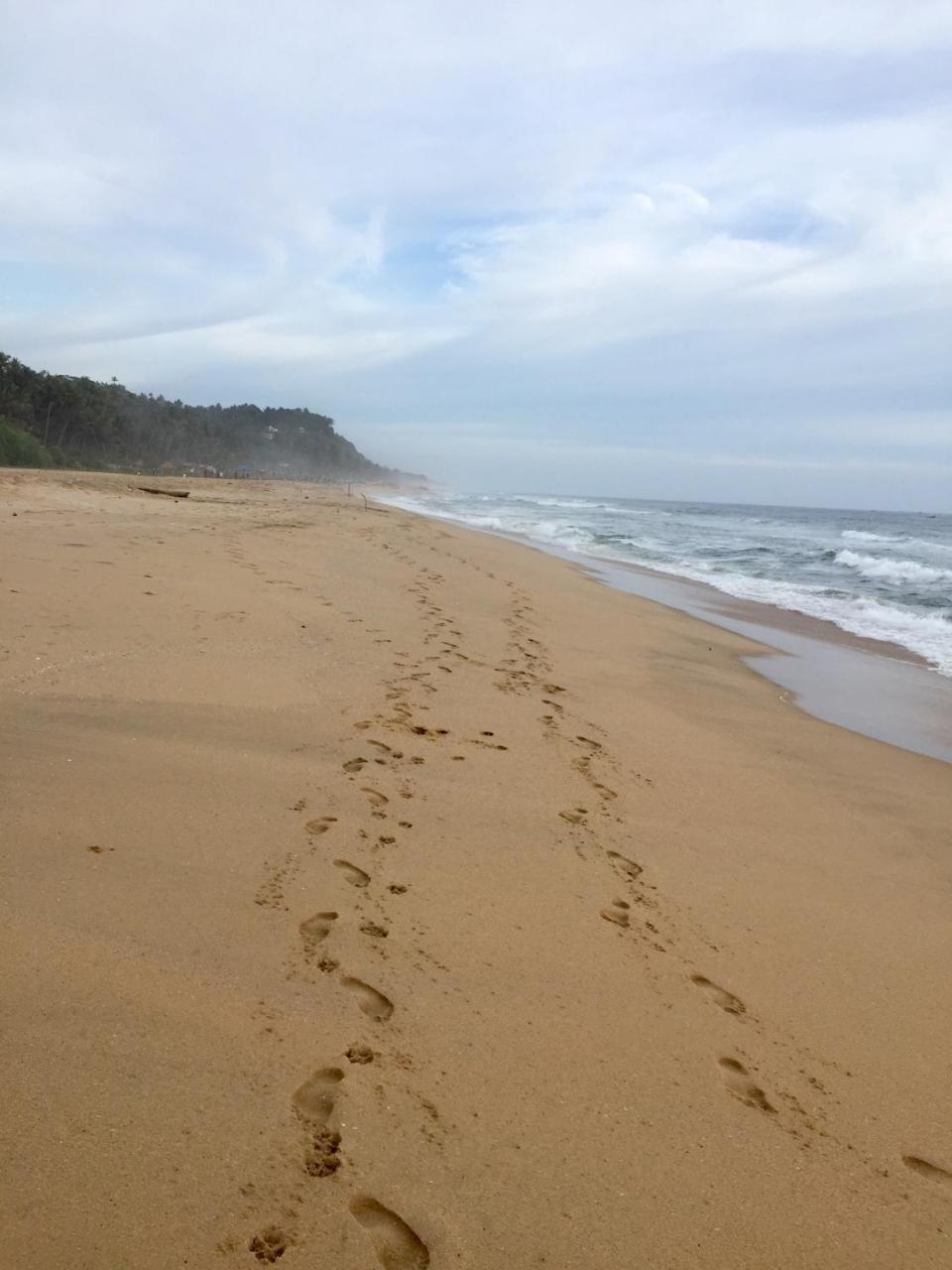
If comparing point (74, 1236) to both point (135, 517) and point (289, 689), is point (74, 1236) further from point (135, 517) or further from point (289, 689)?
point (135, 517)

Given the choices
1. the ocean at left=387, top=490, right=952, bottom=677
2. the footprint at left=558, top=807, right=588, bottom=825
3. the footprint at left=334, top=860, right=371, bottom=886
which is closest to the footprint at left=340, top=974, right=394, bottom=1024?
→ the footprint at left=334, top=860, right=371, bottom=886

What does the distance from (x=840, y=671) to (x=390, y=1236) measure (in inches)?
350

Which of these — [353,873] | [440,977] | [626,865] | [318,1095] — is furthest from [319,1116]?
[626,865]

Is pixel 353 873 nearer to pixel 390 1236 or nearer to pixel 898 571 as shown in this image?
pixel 390 1236

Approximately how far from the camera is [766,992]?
288cm

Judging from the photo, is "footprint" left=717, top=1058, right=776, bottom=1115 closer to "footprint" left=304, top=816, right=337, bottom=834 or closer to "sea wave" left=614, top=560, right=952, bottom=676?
"footprint" left=304, top=816, right=337, bottom=834

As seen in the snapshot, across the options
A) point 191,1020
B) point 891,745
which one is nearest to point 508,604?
point 891,745

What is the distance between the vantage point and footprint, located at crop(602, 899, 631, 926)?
10.4 ft

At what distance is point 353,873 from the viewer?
3125 millimetres

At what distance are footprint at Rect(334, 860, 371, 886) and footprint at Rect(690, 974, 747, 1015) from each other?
1.22 m

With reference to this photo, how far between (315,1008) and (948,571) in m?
24.7

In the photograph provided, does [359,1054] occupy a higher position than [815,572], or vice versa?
[815,572]

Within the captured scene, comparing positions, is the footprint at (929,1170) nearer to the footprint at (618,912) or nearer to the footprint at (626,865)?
the footprint at (618,912)

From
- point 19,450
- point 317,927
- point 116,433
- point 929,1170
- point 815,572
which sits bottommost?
point 929,1170
